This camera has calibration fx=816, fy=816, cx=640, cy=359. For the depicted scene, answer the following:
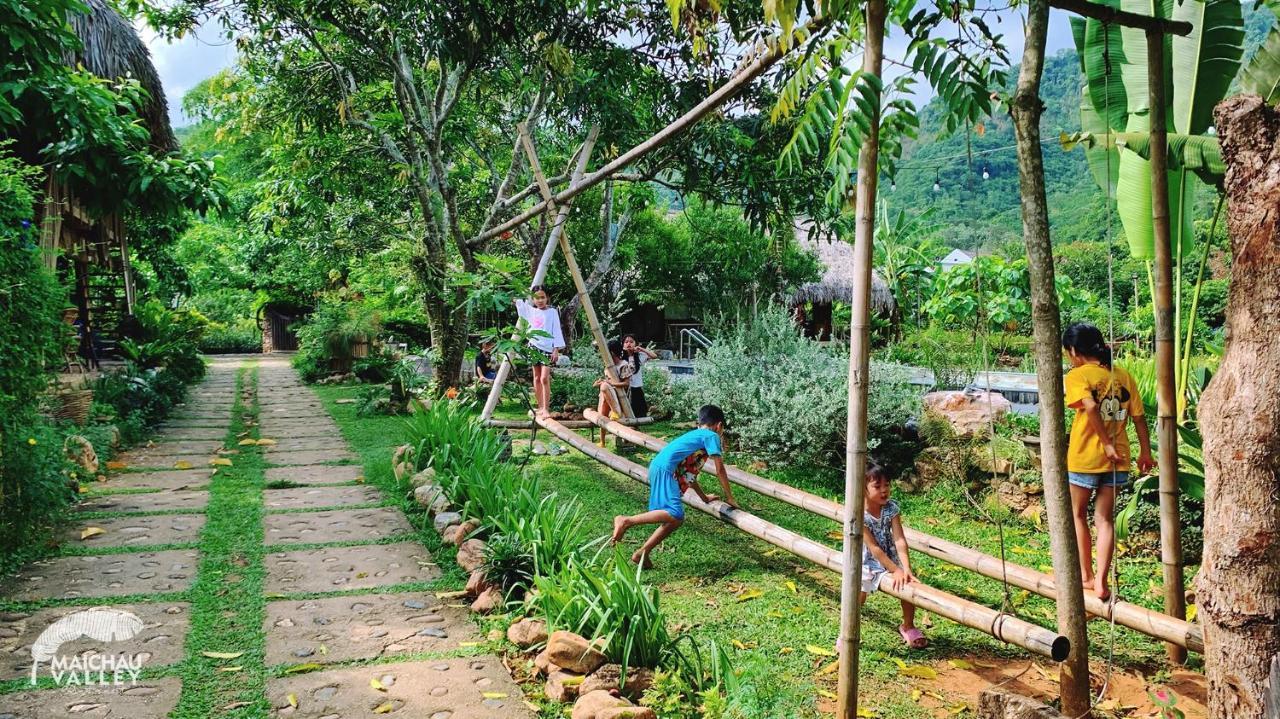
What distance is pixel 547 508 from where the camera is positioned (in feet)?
14.9

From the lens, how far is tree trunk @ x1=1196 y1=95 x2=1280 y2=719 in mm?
1929

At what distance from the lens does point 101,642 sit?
3.62m

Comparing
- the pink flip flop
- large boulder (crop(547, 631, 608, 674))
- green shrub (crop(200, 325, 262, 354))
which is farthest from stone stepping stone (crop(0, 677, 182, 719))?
green shrub (crop(200, 325, 262, 354))

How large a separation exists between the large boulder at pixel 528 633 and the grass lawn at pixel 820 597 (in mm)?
687

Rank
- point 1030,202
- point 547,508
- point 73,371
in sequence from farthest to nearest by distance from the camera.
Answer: point 73,371
point 547,508
point 1030,202

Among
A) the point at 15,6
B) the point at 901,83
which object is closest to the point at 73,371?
the point at 15,6

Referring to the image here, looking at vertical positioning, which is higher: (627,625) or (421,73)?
(421,73)

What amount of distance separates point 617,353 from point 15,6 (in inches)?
247

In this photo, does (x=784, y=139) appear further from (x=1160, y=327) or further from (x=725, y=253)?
A: (x=725, y=253)

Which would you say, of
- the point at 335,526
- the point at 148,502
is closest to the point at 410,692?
the point at 335,526

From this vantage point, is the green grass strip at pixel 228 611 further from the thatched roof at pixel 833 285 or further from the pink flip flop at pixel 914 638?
the thatched roof at pixel 833 285

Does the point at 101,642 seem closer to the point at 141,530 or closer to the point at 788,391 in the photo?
the point at 141,530

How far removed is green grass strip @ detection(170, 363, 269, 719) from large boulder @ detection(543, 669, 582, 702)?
1.07 m

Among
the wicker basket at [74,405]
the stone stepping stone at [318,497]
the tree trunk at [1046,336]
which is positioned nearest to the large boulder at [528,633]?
the tree trunk at [1046,336]
